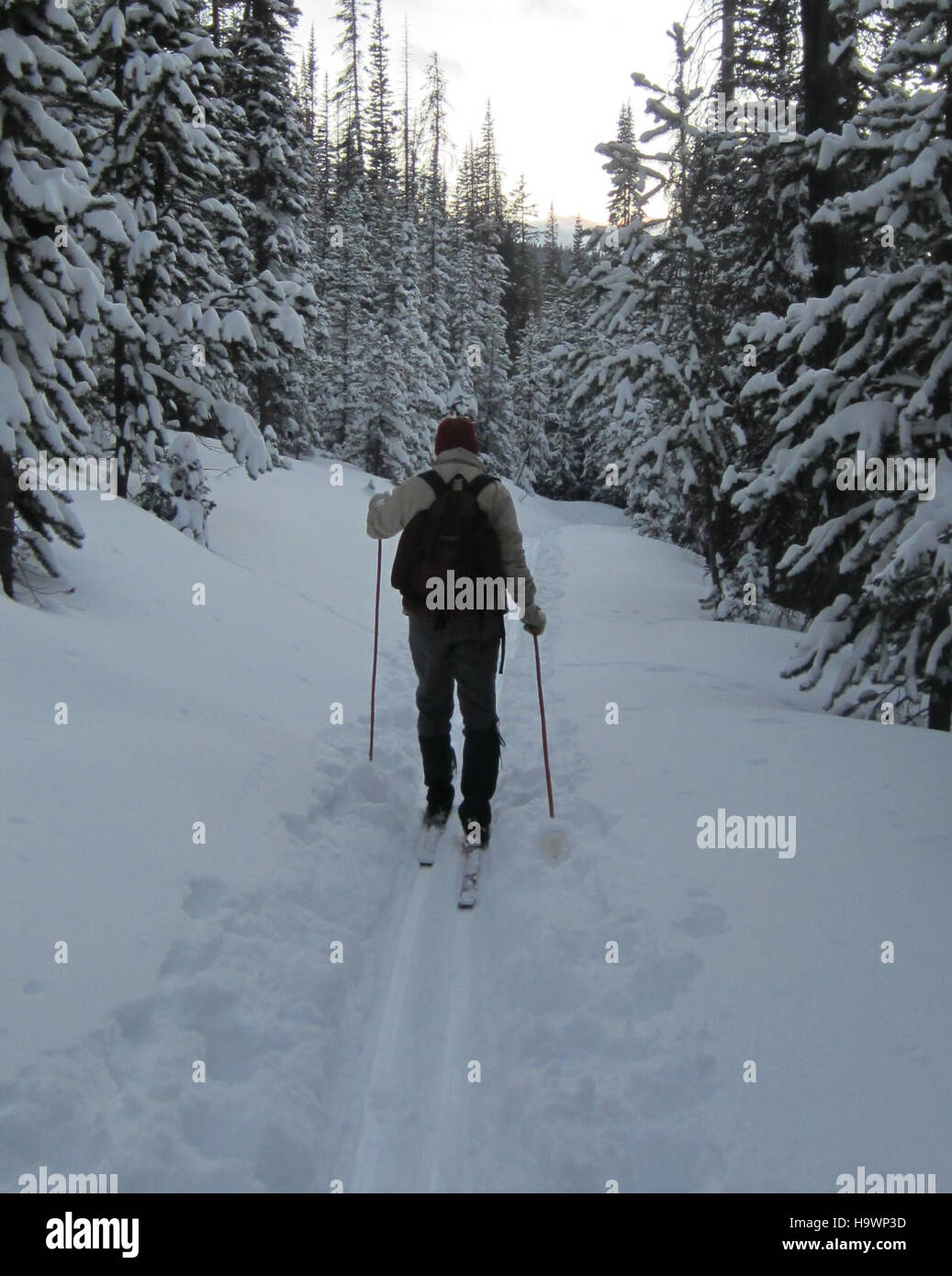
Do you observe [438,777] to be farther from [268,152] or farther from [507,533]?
[268,152]

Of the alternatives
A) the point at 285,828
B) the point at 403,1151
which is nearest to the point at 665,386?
the point at 285,828

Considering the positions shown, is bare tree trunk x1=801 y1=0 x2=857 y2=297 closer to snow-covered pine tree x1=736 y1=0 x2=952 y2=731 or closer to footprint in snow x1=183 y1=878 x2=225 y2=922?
snow-covered pine tree x1=736 y1=0 x2=952 y2=731

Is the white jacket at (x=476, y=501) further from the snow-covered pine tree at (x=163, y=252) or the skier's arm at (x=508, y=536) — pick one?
the snow-covered pine tree at (x=163, y=252)

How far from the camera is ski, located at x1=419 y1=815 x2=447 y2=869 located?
5.75 m

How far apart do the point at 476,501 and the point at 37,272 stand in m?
5.36

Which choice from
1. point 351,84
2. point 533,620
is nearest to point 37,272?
point 533,620

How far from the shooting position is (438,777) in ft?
20.6

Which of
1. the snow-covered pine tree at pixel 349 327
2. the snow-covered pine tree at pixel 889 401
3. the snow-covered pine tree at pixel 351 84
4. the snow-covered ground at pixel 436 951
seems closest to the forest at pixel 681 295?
the snow-covered pine tree at pixel 889 401

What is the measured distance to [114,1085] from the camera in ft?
10.7

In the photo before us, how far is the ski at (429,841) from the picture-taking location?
575cm

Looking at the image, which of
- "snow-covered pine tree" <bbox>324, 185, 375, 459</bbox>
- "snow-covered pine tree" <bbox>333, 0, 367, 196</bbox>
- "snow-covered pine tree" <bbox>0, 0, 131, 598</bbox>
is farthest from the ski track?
"snow-covered pine tree" <bbox>333, 0, 367, 196</bbox>

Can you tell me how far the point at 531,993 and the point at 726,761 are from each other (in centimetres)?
324
